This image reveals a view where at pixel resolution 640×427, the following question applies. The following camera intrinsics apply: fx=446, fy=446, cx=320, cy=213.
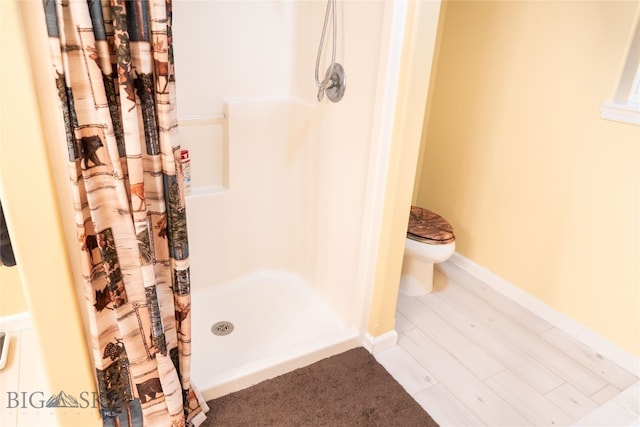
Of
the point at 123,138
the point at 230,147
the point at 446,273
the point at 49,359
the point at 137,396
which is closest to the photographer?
the point at 123,138

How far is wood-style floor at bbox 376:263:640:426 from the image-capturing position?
1725 millimetres

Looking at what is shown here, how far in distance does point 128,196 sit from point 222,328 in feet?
3.33

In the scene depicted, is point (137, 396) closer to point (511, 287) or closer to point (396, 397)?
point (396, 397)

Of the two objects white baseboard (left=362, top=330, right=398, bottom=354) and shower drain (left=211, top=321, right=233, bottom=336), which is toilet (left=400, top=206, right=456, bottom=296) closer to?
white baseboard (left=362, top=330, right=398, bottom=354)

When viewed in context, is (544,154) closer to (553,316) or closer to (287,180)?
(553,316)

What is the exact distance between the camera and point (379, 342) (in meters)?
1.97

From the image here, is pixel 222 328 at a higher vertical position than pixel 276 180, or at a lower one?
lower

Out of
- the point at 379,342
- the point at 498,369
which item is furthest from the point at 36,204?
the point at 498,369

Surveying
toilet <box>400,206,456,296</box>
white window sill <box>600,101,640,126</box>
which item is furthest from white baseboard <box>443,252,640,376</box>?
white window sill <box>600,101,640,126</box>

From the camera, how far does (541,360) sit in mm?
2002

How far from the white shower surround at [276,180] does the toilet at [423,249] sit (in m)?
0.48

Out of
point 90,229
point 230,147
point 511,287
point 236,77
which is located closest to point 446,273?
point 511,287

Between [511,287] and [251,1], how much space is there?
6.41 feet

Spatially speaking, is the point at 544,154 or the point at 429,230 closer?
the point at 544,154
